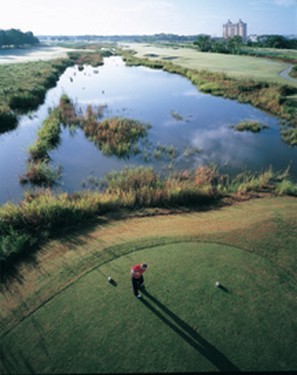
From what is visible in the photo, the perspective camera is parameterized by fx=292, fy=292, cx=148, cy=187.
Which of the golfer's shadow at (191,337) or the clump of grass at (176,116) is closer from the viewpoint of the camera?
the golfer's shadow at (191,337)

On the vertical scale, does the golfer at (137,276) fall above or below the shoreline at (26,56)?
below

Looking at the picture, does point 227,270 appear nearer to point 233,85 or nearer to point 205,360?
point 205,360

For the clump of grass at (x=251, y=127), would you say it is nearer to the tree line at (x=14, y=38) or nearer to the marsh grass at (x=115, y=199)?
the marsh grass at (x=115, y=199)

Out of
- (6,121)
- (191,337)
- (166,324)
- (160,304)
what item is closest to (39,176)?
(160,304)

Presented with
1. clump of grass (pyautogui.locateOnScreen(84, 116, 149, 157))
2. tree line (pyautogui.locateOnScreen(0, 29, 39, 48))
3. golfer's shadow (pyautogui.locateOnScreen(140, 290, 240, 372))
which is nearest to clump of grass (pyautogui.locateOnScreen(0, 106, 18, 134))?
clump of grass (pyautogui.locateOnScreen(84, 116, 149, 157))

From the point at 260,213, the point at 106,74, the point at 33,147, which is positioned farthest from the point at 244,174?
the point at 106,74

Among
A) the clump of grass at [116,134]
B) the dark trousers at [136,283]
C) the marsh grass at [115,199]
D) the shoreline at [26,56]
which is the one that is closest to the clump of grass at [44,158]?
the marsh grass at [115,199]
